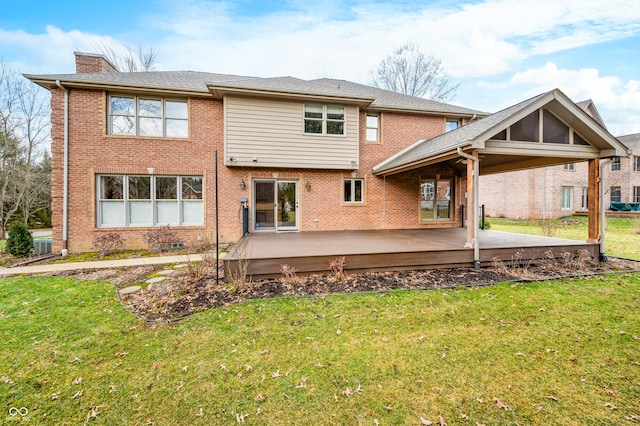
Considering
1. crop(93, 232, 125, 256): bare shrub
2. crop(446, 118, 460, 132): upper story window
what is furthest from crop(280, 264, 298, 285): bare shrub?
crop(446, 118, 460, 132): upper story window

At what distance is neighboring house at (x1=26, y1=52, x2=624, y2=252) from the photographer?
8.58 meters

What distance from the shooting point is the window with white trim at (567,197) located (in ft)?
65.2

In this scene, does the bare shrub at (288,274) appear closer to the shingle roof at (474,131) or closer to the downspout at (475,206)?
the downspout at (475,206)

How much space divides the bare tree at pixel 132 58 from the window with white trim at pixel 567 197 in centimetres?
3096

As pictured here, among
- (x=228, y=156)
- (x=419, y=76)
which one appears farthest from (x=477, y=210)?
(x=419, y=76)

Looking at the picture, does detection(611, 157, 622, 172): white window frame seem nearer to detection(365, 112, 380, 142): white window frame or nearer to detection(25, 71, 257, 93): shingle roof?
detection(365, 112, 380, 142): white window frame

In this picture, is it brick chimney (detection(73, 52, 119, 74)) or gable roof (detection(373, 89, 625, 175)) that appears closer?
gable roof (detection(373, 89, 625, 175))

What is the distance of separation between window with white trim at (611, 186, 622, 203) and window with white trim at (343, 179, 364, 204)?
→ 85.1ft

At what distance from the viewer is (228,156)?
30.0 feet

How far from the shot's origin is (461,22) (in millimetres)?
11391

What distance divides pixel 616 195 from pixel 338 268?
2986 centimetres

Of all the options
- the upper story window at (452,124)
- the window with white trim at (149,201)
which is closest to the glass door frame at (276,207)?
the window with white trim at (149,201)

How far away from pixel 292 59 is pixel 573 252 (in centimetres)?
2108

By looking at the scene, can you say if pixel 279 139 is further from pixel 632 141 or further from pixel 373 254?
pixel 632 141
